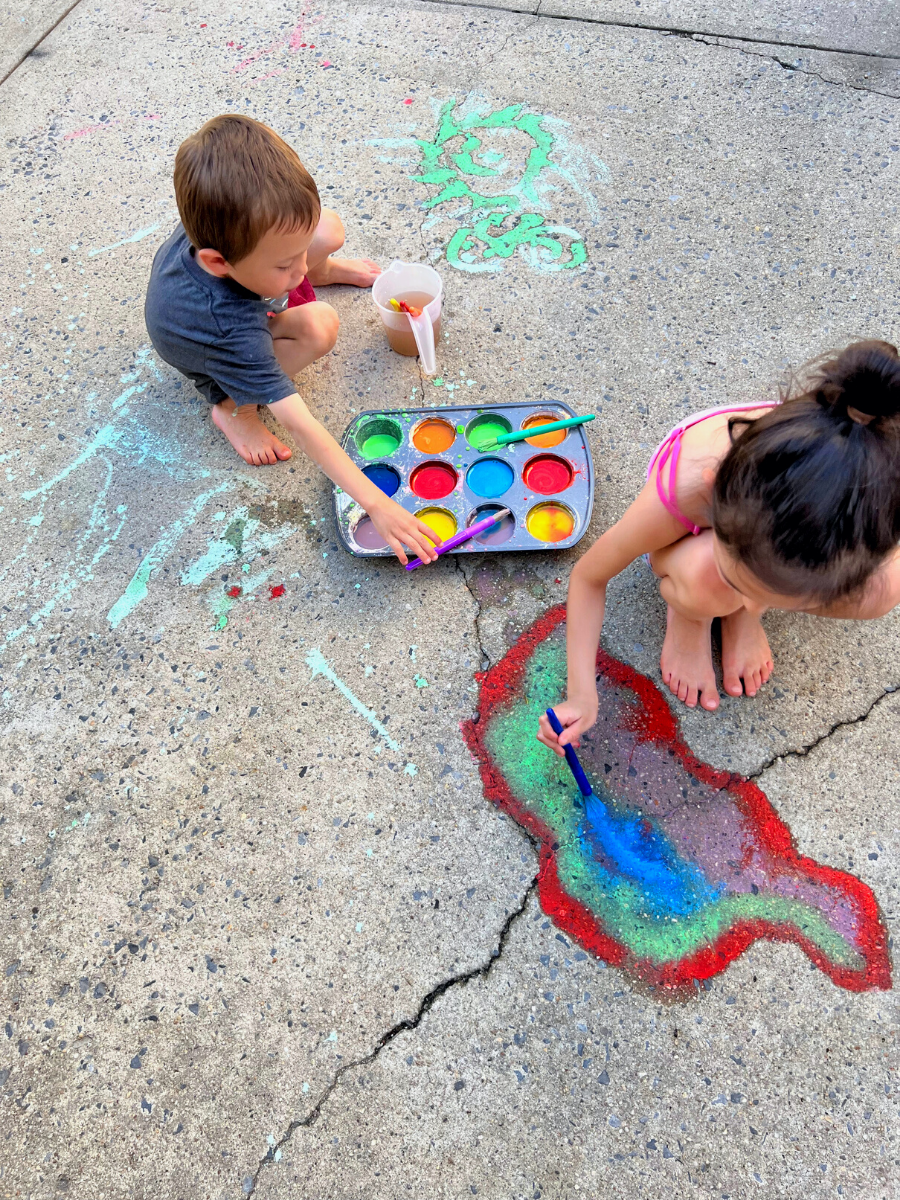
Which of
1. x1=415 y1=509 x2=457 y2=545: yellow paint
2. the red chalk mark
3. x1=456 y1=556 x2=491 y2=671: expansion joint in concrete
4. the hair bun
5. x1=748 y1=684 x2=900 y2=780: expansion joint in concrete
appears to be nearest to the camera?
the hair bun

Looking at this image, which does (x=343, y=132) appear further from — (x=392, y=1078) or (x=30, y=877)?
(x=392, y=1078)

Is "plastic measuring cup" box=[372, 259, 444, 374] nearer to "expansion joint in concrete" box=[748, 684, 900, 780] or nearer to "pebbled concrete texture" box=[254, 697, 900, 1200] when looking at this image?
"expansion joint in concrete" box=[748, 684, 900, 780]

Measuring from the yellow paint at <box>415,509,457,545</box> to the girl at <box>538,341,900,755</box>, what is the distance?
39 centimetres

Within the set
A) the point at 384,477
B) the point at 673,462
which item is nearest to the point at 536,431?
the point at 384,477

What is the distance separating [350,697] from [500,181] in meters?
1.57

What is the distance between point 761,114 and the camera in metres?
2.20

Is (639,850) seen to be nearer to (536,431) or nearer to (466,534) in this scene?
(466,534)

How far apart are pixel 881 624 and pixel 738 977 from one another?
737mm

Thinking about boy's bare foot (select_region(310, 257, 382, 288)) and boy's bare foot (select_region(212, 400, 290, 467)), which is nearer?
boy's bare foot (select_region(212, 400, 290, 467))

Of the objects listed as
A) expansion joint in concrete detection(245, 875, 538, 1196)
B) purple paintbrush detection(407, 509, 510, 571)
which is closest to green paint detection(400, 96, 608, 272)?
purple paintbrush detection(407, 509, 510, 571)

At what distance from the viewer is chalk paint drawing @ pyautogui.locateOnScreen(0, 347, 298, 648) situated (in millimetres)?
1645

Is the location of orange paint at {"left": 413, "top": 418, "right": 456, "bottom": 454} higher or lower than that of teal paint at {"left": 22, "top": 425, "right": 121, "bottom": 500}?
lower

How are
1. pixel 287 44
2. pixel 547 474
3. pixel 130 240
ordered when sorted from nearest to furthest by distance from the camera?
1. pixel 547 474
2. pixel 130 240
3. pixel 287 44

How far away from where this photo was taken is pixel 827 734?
1.41m
